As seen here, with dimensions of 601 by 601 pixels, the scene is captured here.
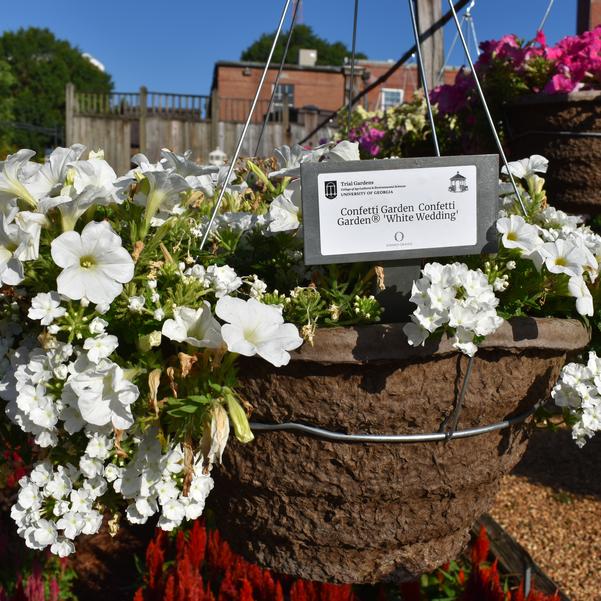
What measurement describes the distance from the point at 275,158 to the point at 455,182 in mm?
541

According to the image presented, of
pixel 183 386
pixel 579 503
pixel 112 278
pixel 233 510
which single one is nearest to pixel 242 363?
pixel 183 386

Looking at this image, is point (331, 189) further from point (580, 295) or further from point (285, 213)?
point (580, 295)

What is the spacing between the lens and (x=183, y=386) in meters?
1.00

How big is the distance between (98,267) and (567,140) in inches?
80.3

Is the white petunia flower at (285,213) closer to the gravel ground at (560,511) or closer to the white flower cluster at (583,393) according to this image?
the white flower cluster at (583,393)

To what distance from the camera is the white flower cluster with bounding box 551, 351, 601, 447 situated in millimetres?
1173

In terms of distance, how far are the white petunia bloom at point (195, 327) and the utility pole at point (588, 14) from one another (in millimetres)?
3459

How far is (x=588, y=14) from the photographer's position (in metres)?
3.60

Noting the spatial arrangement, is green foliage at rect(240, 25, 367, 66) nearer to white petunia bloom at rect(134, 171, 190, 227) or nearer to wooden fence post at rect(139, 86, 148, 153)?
wooden fence post at rect(139, 86, 148, 153)

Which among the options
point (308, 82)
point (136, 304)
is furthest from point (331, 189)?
point (308, 82)

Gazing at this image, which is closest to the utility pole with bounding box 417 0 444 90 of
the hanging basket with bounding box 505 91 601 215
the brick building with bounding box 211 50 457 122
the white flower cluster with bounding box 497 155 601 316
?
the hanging basket with bounding box 505 91 601 215

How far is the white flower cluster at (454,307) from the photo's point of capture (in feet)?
3.13

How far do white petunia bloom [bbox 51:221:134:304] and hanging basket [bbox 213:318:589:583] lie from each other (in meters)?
0.25

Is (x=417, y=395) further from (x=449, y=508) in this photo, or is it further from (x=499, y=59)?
(x=499, y=59)
